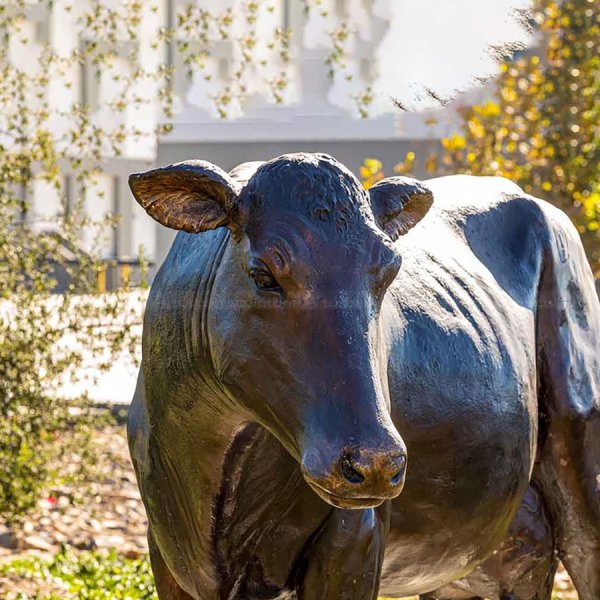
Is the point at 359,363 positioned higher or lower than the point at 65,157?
higher

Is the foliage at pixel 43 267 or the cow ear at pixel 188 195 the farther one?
the foliage at pixel 43 267

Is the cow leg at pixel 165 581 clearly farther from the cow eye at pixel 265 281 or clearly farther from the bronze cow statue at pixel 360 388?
the cow eye at pixel 265 281

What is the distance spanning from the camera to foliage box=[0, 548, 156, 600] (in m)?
6.60

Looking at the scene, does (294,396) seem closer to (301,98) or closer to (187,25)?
(301,98)

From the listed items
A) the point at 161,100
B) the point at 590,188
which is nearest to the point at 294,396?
the point at 161,100

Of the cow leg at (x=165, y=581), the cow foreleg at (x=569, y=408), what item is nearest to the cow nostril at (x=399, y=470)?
the cow leg at (x=165, y=581)

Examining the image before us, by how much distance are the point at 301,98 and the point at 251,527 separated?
4.98ft

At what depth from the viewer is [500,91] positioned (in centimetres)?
1005

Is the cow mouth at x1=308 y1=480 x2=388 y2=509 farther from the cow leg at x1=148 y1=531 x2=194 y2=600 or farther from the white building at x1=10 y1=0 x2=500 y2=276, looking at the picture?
the white building at x1=10 y1=0 x2=500 y2=276

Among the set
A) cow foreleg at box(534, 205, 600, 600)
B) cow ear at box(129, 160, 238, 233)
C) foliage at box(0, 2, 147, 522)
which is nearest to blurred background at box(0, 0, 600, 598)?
foliage at box(0, 2, 147, 522)

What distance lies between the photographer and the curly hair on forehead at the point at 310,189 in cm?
297

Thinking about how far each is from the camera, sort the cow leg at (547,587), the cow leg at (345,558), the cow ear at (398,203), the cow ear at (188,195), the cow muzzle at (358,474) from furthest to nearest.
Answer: the cow leg at (547,587), the cow leg at (345,558), the cow ear at (398,203), the cow ear at (188,195), the cow muzzle at (358,474)

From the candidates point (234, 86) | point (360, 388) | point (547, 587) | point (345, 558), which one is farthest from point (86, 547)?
point (360, 388)

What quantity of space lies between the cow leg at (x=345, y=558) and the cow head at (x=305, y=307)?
46cm
